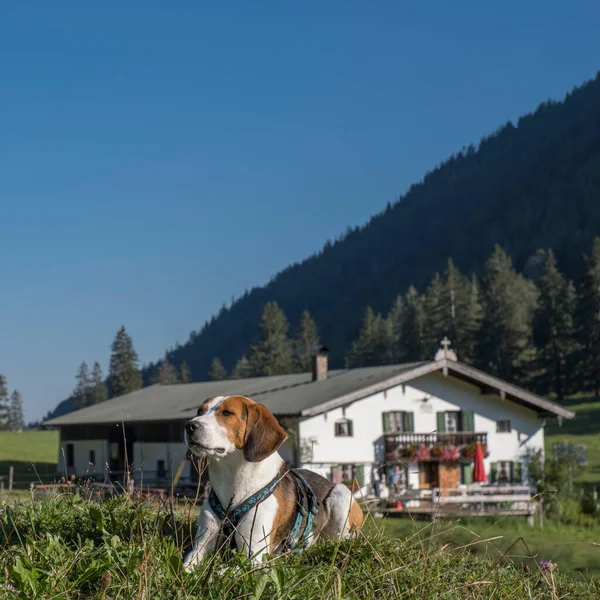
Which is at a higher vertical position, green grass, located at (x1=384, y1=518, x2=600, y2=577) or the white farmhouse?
the white farmhouse

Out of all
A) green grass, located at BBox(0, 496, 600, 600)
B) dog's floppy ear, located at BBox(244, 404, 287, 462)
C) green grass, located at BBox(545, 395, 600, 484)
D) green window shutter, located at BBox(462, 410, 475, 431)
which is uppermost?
dog's floppy ear, located at BBox(244, 404, 287, 462)

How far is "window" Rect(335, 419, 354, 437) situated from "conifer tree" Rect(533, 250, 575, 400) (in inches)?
2039

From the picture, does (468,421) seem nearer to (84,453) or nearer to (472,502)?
(472,502)

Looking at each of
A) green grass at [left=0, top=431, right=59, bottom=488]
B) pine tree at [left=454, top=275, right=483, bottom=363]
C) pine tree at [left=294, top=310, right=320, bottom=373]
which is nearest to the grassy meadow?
green grass at [left=0, top=431, right=59, bottom=488]

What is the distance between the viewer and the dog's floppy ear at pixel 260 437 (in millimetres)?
4871

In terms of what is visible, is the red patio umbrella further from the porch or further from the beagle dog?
the beagle dog

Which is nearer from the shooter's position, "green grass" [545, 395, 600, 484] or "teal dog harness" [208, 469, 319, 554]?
"teal dog harness" [208, 469, 319, 554]

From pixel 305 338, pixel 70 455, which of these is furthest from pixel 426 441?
pixel 305 338

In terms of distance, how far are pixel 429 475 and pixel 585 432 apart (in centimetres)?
2810

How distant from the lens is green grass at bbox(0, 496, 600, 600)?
3.79 metres

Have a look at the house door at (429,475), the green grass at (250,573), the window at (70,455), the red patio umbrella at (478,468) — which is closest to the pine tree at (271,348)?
the window at (70,455)

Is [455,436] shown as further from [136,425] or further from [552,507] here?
[136,425]

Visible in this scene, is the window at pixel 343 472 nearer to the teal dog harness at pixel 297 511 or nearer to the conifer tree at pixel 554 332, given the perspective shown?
the teal dog harness at pixel 297 511

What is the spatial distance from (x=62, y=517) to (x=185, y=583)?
2.20 metres
